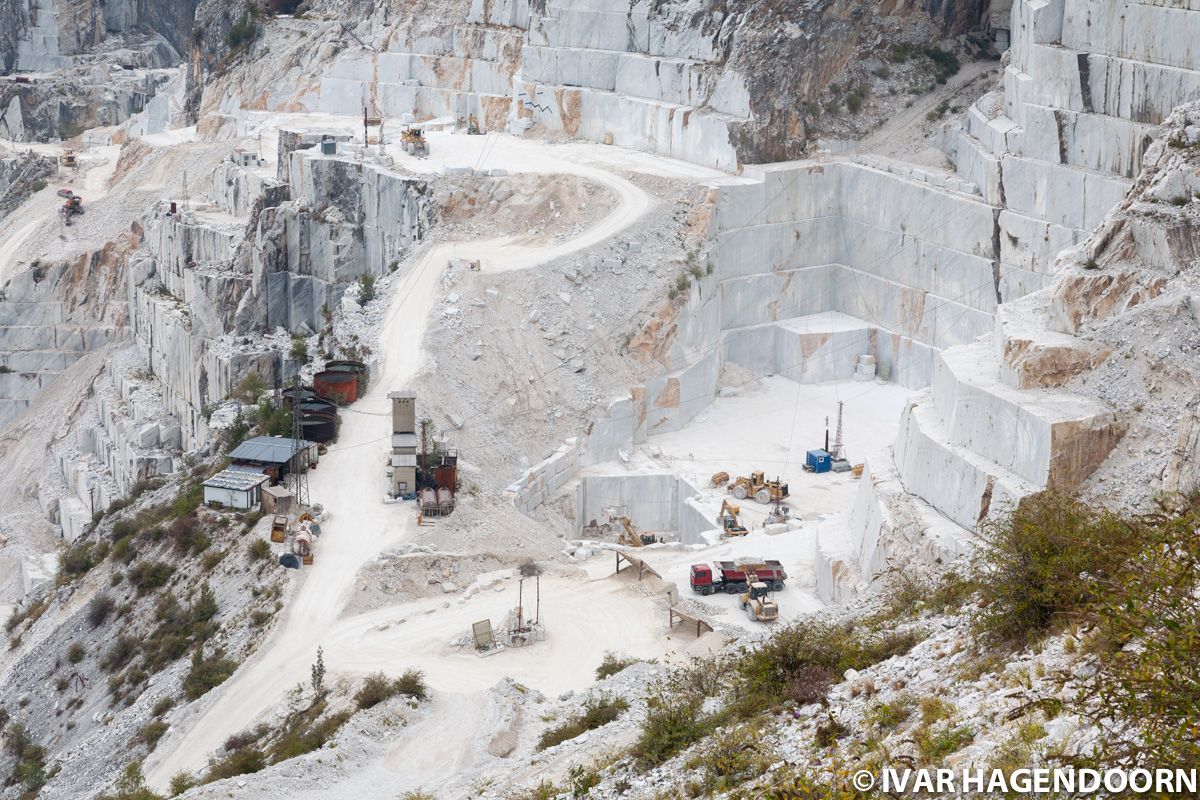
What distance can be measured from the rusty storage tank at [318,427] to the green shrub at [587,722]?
17.0m

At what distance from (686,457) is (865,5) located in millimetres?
22489

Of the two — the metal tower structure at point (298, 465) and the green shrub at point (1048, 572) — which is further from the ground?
the green shrub at point (1048, 572)

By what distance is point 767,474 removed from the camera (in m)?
48.9

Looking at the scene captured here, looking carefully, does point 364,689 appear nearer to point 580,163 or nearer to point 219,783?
point 219,783

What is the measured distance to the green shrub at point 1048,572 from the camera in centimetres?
1856

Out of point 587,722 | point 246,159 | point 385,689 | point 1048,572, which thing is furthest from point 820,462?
point 246,159

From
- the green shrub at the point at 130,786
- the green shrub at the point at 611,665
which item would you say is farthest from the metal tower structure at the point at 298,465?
the green shrub at the point at 130,786

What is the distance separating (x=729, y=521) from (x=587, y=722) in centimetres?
1876

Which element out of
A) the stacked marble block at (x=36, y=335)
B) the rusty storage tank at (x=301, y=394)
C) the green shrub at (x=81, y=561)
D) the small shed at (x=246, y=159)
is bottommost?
the stacked marble block at (x=36, y=335)

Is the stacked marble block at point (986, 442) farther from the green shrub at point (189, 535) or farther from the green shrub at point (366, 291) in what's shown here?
the green shrub at point (366, 291)

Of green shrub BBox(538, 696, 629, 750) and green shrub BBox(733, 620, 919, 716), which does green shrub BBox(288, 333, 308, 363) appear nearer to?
green shrub BBox(538, 696, 629, 750)

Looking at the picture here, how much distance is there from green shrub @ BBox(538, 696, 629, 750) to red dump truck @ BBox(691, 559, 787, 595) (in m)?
10.8

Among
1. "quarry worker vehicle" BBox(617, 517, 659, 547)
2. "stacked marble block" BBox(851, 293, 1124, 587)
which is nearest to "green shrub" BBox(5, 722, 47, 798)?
"quarry worker vehicle" BBox(617, 517, 659, 547)

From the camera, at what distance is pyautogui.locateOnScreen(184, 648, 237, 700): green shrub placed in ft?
104
